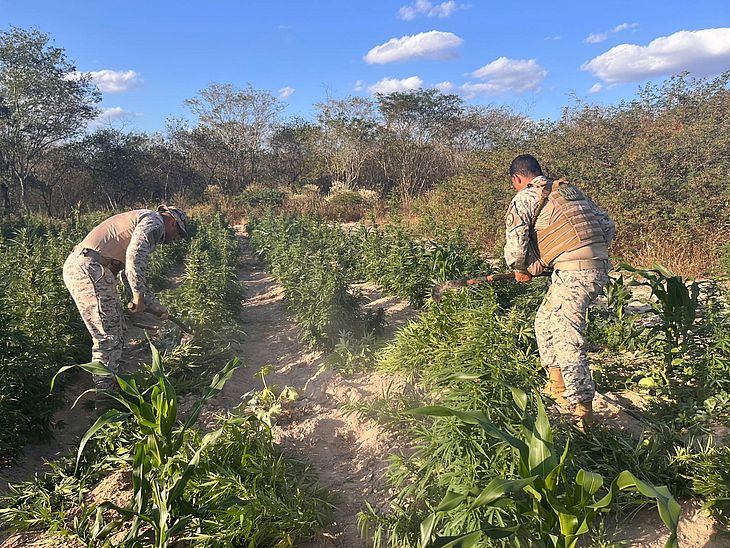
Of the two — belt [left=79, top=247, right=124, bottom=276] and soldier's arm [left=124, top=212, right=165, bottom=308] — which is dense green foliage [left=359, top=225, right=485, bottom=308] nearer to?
soldier's arm [left=124, top=212, right=165, bottom=308]

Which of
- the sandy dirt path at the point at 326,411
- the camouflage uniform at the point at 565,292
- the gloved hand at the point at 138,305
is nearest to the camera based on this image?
the sandy dirt path at the point at 326,411

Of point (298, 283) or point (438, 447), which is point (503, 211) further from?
point (438, 447)

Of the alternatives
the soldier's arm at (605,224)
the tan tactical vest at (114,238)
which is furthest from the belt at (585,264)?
the tan tactical vest at (114,238)

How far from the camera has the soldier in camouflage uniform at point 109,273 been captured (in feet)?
13.4

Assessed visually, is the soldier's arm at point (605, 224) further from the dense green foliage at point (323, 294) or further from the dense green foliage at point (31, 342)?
the dense green foliage at point (31, 342)

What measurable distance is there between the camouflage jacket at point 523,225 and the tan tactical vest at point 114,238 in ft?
10.2

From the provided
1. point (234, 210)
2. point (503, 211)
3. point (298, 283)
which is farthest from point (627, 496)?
point (234, 210)

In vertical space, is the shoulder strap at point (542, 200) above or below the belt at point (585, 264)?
above

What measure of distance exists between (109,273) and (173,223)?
0.68 metres

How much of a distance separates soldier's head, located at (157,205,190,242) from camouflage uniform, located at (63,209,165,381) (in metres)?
0.13

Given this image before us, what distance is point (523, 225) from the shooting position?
11.5 feet

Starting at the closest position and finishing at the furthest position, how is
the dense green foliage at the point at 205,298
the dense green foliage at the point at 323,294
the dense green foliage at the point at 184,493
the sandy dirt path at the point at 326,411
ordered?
the dense green foliage at the point at 184,493 < the sandy dirt path at the point at 326,411 < the dense green foliage at the point at 323,294 < the dense green foliage at the point at 205,298

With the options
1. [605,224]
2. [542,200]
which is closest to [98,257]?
[542,200]

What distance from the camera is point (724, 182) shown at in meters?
7.92
